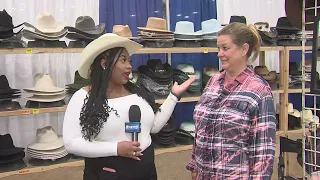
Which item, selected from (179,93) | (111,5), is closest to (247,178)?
(179,93)

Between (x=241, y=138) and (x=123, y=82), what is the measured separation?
0.66 meters

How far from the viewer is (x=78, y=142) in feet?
5.84

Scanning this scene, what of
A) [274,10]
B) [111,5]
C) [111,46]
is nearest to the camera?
[111,46]

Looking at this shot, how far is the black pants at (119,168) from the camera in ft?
5.98

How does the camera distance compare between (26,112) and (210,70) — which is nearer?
(26,112)

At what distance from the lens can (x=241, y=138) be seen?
169 cm

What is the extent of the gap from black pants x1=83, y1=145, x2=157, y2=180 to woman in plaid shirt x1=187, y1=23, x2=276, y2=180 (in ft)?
0.89

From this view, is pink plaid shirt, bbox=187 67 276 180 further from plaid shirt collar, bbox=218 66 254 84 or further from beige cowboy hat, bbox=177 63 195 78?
beige cowboy hat, bbox=177 63 195 78

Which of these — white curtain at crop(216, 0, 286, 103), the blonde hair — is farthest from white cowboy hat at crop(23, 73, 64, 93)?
white curtain at crop(216, 0, 286, 103)

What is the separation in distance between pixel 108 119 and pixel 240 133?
63 cm

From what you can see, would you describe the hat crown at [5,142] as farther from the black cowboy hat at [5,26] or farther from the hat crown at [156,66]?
the hat crown at [156,66]

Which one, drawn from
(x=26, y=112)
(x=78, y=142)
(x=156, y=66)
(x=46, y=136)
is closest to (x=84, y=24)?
(x=156, y=66)

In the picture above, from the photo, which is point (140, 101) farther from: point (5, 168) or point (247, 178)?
point (5, 168)

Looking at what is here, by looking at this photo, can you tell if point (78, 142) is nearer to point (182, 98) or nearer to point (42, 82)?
point (42, 82)
